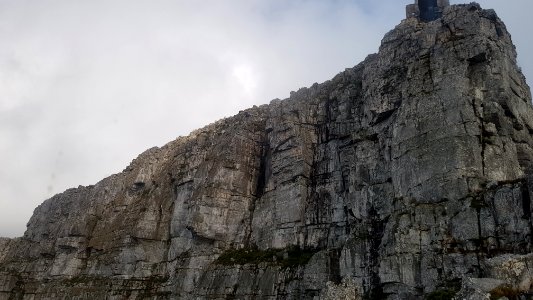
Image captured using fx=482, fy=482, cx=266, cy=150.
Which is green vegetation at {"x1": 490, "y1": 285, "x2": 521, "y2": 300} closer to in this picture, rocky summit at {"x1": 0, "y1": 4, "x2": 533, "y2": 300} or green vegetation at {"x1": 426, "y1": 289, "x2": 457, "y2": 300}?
rocky summit at {"x1": 0, "y1": 4, "x2": 533, "y2": 300}

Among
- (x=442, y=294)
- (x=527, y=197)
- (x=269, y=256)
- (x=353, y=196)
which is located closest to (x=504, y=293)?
(x=442, y=294)

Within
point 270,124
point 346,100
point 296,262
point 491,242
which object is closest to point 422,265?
point 491,242

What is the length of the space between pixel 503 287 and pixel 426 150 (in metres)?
20.5

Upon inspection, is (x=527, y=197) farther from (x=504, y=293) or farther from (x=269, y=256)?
(x=269, y=256)

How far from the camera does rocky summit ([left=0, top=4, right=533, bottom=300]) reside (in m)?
40.0

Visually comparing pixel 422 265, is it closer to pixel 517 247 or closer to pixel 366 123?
pixel 517 247

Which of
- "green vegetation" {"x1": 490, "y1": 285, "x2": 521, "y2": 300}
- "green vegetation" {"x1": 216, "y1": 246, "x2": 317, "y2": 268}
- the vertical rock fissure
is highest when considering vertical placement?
the vertical rock fissure

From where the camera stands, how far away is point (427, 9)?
74.6 meters

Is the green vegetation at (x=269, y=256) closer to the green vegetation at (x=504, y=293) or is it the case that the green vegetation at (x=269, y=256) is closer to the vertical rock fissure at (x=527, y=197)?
the vertical rock fissure at (x=527, y=197)

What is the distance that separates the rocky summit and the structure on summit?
1186 centimetres

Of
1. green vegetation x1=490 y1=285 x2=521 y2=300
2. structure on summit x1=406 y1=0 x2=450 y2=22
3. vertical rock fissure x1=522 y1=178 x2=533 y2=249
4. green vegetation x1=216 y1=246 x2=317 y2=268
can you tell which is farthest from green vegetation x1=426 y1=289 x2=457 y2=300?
structure on summit x1=406 y1=0 x2=450 y2=22

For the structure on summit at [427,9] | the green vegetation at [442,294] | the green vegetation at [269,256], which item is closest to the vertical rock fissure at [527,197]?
the green vegetation at [442,294]

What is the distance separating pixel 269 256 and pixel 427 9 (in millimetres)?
A: 45246

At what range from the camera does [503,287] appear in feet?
91.6
